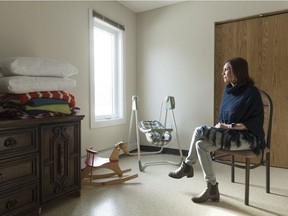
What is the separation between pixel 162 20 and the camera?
10.8ft

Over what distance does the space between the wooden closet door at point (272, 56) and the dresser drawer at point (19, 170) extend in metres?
2.57

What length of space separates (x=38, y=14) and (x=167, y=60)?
Result: 70.6 inches

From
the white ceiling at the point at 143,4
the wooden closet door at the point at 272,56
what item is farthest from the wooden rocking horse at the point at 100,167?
the white ceiling at the point at 143,4

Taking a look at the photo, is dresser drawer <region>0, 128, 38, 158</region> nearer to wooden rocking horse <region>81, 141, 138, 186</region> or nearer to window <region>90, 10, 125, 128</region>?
wooden rocking horse <region>81, 141, 138, 186</region>

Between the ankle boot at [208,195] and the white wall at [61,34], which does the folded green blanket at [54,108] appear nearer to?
the white wall at [61,34]

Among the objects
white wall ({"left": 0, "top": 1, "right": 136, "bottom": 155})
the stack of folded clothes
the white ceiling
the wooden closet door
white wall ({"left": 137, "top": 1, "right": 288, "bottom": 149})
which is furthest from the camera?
the white ceiling

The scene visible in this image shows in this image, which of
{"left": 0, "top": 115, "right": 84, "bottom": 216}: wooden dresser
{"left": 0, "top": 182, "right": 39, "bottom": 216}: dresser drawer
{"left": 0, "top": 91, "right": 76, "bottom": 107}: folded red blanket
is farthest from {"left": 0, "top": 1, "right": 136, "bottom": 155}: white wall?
{"left": 0, "top": 182, "right": 39, "bottom": 216}: dresser drawer

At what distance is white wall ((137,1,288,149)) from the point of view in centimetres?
296

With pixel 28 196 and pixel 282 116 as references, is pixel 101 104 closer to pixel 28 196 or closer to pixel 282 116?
pixel 28 196

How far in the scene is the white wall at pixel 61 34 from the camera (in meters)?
1.89

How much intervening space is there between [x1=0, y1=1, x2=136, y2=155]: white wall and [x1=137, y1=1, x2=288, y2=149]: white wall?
0.50 m

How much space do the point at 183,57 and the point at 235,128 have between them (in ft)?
5.61

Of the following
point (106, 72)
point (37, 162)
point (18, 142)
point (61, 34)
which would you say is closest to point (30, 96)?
point (18, 142)

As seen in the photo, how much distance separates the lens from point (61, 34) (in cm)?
232
